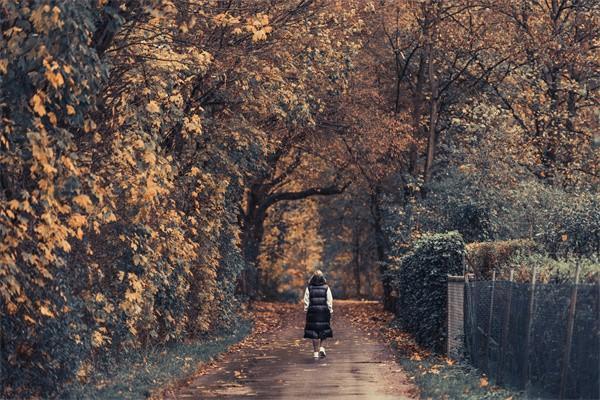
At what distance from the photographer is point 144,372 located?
17891 mm

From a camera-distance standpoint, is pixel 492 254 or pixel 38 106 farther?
pixel 492 254

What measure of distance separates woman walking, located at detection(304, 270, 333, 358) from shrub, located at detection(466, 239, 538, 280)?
3.83m

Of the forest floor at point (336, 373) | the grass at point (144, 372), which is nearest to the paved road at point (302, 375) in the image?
the forest floor at point (336, 373)

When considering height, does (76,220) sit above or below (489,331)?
above

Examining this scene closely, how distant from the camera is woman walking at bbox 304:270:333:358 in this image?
2502 centimetres

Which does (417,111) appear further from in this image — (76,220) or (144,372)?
(76,220)

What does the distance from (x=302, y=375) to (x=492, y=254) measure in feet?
15.2

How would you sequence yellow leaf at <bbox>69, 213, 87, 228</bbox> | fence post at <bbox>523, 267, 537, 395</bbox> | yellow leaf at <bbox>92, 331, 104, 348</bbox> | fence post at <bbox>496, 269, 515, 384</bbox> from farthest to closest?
fence post at <bbox>496, 269, 515, 384</bbox> → yellow leaf at <bbox>92, 331, 104, 348</bbox> → fence post at <bbox>523, 267, 537, 395</bbox> → yellow leaf at <bbox>69, 213, 87, 228</bbox>

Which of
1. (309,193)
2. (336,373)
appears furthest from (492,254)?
(309,193)

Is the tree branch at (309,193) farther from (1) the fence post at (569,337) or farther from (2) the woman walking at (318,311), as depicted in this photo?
(1) the fence post at (569,337)

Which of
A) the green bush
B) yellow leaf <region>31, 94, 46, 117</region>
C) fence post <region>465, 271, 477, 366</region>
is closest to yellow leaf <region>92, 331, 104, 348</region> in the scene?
yellow leaf <region>31, 94, 46, 117</region>

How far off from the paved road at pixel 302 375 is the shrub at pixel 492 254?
2658mm

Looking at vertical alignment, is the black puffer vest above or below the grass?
above

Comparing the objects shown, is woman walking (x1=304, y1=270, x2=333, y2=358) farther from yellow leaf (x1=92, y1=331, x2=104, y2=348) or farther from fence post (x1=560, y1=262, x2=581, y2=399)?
fence post (x1=560, y1=262, x2=581, y2=399)
